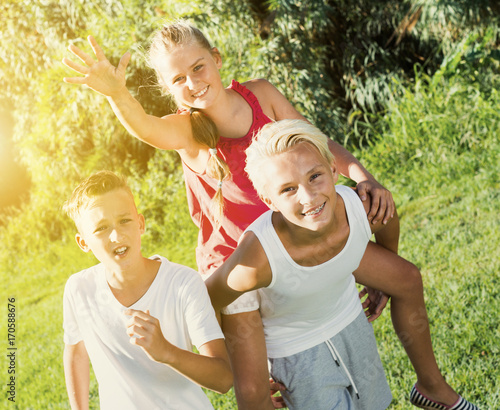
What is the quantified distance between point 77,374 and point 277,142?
0.85 metres

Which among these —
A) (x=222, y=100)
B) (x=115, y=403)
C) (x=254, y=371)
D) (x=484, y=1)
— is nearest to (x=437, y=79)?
(x=484, y=1)

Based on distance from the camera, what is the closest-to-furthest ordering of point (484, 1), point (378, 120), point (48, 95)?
1. point (484, 1)
2. point (378, 120)
3. point (48, 95)

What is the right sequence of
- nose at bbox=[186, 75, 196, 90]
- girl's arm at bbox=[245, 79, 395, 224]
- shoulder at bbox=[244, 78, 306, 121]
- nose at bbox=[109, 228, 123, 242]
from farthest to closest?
shoulder at bbox=[244, 78, 306, 121] → nose at bbox=[186, 75, 196, 90] → girl's arm at bbox=[245, 79, 395, 224] → nose at bbox=[109, 228, 123, 242]

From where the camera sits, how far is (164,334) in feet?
5.56

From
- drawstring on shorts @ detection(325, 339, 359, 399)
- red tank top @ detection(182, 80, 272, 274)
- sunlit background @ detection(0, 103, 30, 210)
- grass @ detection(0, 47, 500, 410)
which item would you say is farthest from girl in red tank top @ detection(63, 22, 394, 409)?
sunlit background @ detection(0, 103, 30, 210)

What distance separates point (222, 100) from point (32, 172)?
6.62 meters

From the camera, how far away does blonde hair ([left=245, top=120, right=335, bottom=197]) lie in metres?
1.86

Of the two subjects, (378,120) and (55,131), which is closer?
(378,120)

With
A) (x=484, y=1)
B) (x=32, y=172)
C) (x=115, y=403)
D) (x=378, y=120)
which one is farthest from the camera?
(x=32, y=172)

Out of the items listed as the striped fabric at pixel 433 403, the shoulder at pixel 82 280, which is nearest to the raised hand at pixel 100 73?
the shoulder at pixel 82 280

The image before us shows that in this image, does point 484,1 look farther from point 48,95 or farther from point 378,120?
point 48,95

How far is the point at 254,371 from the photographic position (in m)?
1.99

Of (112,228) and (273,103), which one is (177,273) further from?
(273,103)

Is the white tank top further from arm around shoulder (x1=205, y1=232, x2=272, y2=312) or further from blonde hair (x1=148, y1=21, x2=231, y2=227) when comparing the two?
blonde hair (x1=148, y1=21, x2=231, y2=227)
